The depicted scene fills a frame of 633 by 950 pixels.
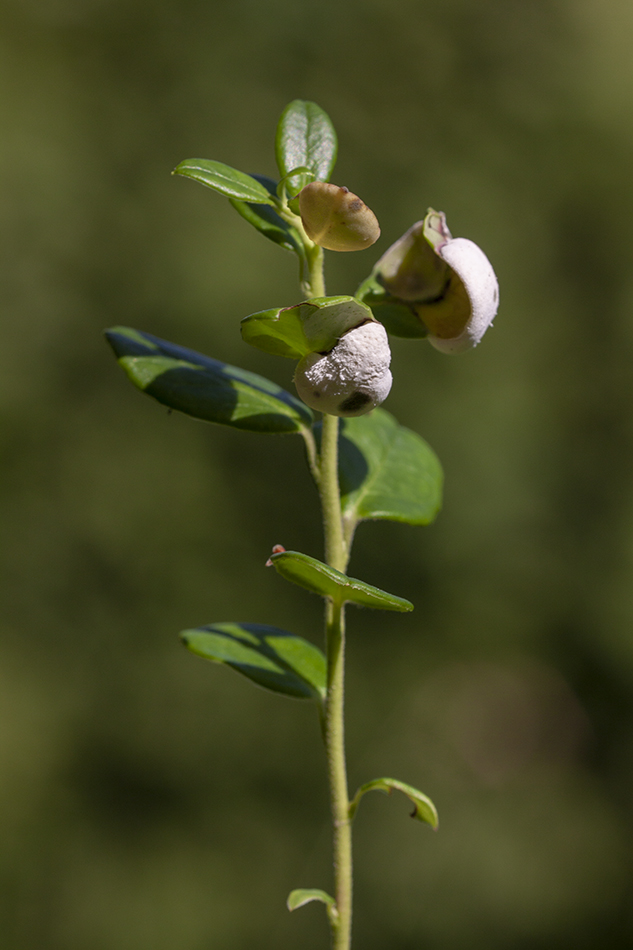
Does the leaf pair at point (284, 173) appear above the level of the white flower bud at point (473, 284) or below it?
above

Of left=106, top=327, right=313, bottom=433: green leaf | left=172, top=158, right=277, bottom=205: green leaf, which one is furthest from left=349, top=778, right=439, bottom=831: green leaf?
left=172, top=158, right=277, bottom=205: green leaf

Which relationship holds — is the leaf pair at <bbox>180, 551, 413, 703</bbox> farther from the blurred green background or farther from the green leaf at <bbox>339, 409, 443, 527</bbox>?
the blurred green background

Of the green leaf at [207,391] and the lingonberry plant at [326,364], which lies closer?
the lingonberry plant at [326,364]

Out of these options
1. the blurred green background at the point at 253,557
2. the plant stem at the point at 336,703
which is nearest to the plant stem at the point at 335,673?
the plant stem at the point at 336,703

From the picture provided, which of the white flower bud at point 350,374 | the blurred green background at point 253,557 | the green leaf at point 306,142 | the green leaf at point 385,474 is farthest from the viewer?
the blurred green background at point 253,557

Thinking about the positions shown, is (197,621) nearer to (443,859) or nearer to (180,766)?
(180,766)

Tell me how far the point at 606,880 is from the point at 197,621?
1.66 metres

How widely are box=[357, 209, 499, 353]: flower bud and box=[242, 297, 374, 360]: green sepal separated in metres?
0.09

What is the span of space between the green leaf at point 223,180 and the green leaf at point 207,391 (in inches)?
4.3

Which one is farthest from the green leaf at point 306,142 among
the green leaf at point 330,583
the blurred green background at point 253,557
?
the blurred green background at point 253,557

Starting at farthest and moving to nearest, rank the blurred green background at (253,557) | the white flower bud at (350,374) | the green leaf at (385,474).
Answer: the blurred green background at (253,557) → the green leaf at (385,474) → the white flower bud at (350,374)

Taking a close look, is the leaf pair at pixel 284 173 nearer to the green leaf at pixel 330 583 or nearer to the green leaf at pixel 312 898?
the green leaf at pixel 330 583

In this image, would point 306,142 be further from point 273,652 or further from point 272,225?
point 273,652

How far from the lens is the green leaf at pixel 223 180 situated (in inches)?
16.9
